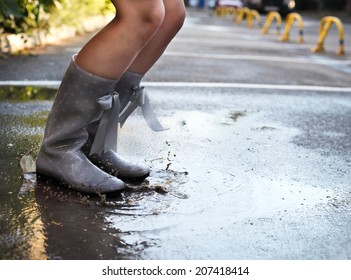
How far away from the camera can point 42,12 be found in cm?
970

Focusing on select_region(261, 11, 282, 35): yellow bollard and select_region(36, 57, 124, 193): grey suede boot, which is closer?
select_region(36, 57, 124, 193): grey suede boot

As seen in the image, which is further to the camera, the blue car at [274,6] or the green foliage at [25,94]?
the blue car at [274,6]

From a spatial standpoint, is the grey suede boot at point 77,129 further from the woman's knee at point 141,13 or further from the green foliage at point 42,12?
the green foliage at point 42,12

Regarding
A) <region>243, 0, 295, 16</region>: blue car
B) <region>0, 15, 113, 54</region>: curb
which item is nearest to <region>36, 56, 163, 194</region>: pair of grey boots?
<region>0, 15, 113, 54</region>: curb

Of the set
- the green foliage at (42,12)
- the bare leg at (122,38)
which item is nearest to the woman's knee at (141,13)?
the bare leg at (122,38)

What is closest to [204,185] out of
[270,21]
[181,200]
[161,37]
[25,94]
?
[181,200]

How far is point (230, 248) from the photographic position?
2.32m

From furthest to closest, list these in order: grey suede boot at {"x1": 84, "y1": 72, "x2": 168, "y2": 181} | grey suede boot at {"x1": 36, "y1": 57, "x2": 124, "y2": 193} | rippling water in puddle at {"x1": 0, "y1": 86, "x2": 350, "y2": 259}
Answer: grey suede boot at {"x1": 84, "y1": 72, "x2": 168, "y2": 181}
grey suede boot at {"x1": 36, "y1": 57, "x2": 124, "y2": 193}
rippling water in puddle at {"x1": 0, "y1": 86, "x2": 350, "y2": 259}

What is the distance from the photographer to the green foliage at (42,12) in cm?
624

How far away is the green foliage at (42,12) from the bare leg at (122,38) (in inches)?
130

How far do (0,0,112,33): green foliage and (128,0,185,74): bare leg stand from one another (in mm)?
3077

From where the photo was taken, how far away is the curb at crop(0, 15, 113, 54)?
806cm

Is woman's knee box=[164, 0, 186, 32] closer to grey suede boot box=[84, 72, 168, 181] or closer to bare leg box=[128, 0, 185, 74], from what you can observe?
bare leg box=[128, 0, 185, 74]
